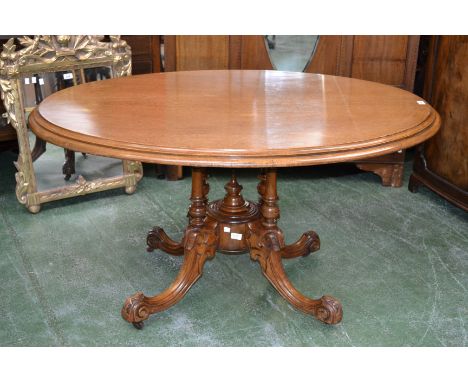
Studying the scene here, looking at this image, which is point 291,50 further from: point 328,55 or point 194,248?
point 194,248

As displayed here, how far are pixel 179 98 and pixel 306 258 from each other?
102 cm

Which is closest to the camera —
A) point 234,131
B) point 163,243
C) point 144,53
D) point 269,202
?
point 234,131

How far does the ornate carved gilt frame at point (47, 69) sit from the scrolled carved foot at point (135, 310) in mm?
1288

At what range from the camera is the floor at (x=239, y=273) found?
2.11 m

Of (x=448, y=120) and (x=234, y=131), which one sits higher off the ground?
(x=234, y=131)

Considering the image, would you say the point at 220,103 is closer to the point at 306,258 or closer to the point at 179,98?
the point at 179,98

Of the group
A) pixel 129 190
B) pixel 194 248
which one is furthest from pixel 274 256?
pixel 129 190

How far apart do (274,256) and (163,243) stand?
2.07ft

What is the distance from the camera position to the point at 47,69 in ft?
10.1

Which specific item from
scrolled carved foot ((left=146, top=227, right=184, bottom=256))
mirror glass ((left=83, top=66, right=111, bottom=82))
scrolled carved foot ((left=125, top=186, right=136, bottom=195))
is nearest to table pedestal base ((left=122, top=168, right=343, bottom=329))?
scrolled carved foot ((left=146, top=227, right=184, bottom=256))

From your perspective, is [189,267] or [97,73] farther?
[97,73]

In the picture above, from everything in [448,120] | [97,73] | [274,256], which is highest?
[97,73]

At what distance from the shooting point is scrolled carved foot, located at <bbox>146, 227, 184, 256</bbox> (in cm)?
261

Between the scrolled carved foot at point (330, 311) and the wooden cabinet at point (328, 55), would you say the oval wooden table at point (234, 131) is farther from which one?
the wooden cabinet at point (328, 55)
